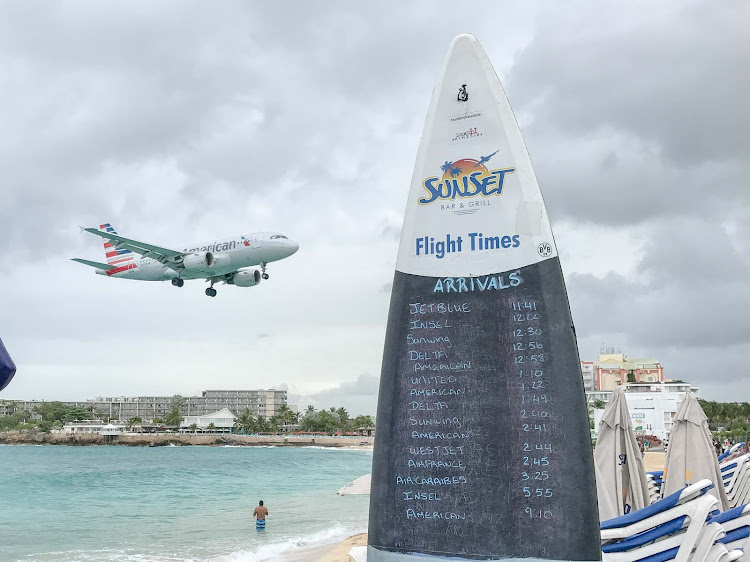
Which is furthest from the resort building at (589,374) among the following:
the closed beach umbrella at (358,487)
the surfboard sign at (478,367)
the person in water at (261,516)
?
the surfboard sign at (478,367)

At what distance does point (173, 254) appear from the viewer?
104ft

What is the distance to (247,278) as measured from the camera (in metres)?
31.7

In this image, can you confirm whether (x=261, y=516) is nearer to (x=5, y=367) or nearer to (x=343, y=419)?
(x=5, y=367)

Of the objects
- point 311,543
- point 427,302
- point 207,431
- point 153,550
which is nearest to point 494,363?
point 427,302

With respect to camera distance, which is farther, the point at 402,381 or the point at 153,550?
the point at 153,550

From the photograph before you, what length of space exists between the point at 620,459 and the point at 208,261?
2407 cm

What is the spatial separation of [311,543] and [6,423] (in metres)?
143

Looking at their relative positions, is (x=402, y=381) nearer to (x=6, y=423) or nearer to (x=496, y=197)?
(x=496, y=197)

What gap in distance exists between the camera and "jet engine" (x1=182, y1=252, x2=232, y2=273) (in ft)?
100

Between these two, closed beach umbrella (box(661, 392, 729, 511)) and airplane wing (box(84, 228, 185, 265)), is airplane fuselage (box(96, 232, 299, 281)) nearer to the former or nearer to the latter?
airplane wing (box(84, 228, 185, 265))

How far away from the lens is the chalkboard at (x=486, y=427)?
453 cm

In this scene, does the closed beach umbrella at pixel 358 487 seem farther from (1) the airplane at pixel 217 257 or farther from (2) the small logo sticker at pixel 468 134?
(1) the airplane at pixel 217 257

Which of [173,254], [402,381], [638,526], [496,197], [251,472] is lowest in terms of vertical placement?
[251,472]

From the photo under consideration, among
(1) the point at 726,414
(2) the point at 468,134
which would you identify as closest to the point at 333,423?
(1) the point at 726,414
